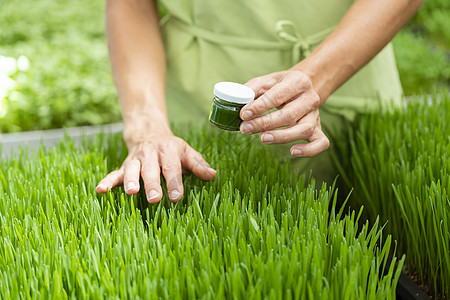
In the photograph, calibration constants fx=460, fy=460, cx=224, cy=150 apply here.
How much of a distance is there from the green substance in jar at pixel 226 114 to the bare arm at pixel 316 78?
2 centimetres

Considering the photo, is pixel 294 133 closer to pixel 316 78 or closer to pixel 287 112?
pixel 287 112

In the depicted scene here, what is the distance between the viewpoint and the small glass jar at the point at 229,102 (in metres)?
0.86

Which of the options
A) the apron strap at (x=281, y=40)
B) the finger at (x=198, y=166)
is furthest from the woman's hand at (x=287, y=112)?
the apron strap at (x=281, y=40)

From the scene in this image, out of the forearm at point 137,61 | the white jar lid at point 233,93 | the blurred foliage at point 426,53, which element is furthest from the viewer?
the blurred foliage at point 426,53

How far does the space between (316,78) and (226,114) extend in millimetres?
311

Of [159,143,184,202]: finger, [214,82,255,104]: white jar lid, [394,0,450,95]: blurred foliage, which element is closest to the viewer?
[214,82,255,104]: white jar lid

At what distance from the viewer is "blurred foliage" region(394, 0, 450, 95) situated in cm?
418

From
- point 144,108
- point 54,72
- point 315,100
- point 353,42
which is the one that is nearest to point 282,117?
point 315,100

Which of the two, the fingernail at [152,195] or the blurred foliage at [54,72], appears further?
the blurred foliage at [54,72]

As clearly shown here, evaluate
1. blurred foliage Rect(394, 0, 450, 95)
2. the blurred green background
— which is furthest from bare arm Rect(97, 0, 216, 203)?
blurred foliage Rect(394, 0, 450, 95)

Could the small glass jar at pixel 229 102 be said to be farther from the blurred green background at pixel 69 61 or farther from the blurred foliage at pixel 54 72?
the blurred foliage at pixel 54 72

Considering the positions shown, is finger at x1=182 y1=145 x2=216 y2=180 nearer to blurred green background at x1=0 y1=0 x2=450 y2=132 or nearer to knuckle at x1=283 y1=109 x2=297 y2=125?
knuckle at x1=283 y1=109 x2=297 y2=125

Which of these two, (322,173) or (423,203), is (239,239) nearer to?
(423,203)

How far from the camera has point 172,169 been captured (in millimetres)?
1039
